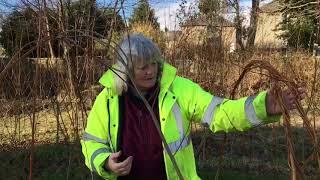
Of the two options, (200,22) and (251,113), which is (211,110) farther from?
(200,22)

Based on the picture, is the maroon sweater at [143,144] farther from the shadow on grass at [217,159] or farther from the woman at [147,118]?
the shadow on grass at [217,159]

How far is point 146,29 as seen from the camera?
739 centimetres

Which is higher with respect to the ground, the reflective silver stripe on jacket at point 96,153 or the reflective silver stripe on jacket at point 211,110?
the reflective silver stripe on jacket at point 211,110

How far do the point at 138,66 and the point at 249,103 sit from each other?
0.54 metres

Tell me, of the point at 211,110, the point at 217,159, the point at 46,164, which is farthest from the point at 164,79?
the point at 46,164

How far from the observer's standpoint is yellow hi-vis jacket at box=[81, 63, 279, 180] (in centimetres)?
212

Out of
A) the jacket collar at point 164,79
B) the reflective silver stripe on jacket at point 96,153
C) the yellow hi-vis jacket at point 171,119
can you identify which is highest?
the jacket collar at point 164,79

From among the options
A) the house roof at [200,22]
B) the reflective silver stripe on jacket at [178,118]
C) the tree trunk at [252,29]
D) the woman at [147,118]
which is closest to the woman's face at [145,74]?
the woman at [147,118]

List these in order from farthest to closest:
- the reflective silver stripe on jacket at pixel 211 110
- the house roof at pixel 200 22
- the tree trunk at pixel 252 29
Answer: the tree trunk at pixel 252 29
the house roof at pixel 200 22
the reflective silver stripe on jacket at pixel 211 110

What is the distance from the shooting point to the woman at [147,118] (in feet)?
7.04

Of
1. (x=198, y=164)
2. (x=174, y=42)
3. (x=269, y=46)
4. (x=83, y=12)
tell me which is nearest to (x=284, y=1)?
(x=269, y=46)

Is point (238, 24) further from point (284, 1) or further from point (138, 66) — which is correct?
point (284, 1)

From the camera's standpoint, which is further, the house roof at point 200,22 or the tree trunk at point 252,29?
the tree trunk at point 252,29

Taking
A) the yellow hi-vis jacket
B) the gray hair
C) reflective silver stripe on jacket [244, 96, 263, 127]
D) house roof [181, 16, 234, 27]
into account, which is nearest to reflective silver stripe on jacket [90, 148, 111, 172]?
the yellow hi-vis jacket
